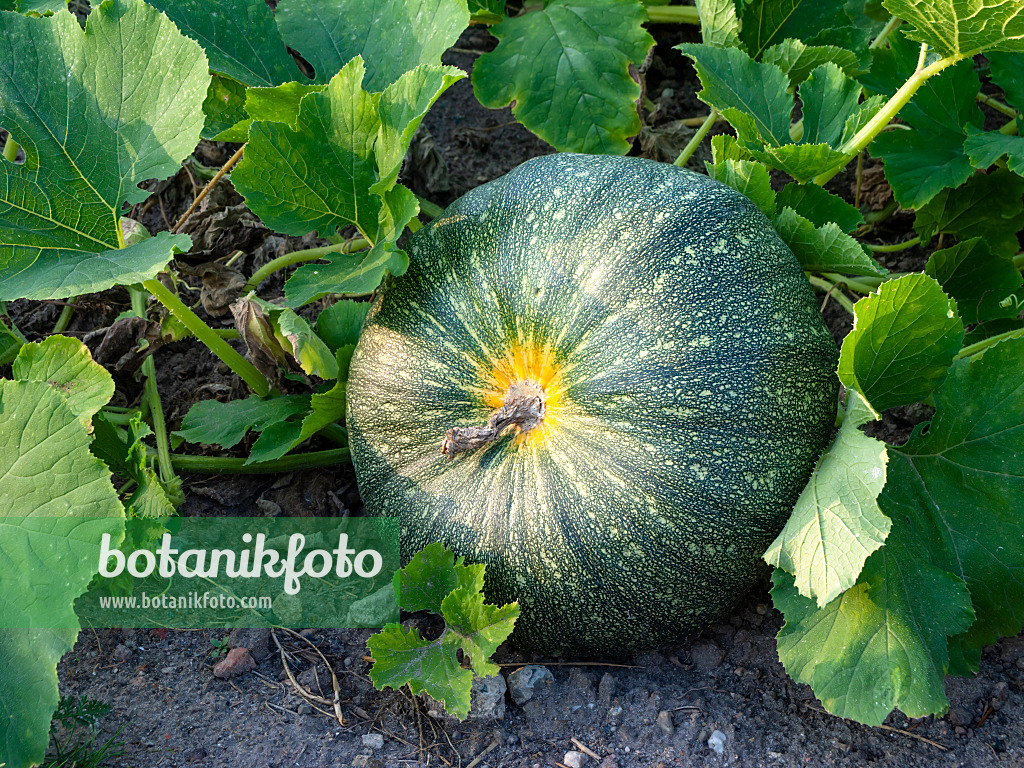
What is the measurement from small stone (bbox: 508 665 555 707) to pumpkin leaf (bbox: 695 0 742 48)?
6.25 feet

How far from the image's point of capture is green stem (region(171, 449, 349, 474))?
2.62 m

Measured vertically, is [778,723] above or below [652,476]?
below

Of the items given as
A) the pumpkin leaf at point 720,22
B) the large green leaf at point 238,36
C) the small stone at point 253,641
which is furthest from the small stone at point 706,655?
the large green leaf at point 238,36

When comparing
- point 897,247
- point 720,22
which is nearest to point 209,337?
point 720,22

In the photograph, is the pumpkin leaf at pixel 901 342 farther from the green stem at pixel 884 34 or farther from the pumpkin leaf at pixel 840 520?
the green stem at pixel 884 34

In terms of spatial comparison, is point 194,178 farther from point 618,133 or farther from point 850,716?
point 850,716

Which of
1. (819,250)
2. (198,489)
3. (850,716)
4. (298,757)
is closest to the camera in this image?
(850,716)

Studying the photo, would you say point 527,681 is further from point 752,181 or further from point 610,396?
point 752,181

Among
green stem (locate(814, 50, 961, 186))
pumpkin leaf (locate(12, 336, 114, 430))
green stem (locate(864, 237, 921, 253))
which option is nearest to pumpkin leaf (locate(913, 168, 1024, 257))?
green stem (locate(864, 237, 921, 253))

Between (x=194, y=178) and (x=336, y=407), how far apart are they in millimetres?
1327

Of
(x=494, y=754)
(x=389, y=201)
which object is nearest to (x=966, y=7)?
(x=389, y=201)

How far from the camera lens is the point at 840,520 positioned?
5.85ft

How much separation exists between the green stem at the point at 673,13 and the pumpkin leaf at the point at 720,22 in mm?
666

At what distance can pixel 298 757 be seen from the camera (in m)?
2.02
